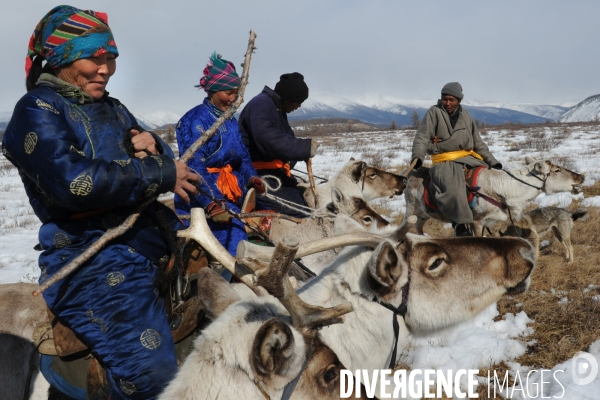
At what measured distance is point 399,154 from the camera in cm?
2255

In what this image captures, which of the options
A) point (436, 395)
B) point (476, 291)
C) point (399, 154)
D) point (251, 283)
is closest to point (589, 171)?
point (399, 154)

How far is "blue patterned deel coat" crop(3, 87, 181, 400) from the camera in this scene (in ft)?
6.22

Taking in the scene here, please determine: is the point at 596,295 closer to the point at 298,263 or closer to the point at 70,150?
the point at 298,263

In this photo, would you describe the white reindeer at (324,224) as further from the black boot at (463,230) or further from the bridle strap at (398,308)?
the black boot at (463,230)

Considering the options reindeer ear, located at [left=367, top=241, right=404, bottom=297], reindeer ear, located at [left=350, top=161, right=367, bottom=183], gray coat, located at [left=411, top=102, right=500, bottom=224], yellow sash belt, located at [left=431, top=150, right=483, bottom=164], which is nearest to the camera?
reindeer ear, located at [left=367, top=241, right=404, bottom=297]

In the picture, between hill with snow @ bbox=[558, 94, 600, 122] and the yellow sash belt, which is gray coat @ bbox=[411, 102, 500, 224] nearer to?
the yellow sash belt

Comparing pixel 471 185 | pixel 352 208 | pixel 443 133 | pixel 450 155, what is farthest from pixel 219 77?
pixel 471 185

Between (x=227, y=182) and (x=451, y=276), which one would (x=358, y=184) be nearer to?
(x=227, y=182)

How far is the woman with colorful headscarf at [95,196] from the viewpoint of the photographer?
196 centimetres

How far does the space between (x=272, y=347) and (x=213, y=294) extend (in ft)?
1.90

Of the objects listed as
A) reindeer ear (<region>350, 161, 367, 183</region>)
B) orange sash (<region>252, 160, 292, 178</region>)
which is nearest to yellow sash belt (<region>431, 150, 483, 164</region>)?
reindeer ear (<region>350, 161, 367, 183</region>)

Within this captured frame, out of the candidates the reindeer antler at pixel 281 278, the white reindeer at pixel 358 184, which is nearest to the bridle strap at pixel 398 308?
the reindeer antler at pixel 281 278

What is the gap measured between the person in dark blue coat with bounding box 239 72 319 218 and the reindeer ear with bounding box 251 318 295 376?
10.2 feet

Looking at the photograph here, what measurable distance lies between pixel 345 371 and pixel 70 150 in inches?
60.6
